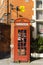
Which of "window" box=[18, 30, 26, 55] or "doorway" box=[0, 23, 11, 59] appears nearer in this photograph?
"window" box=[18, 30, 26, 55]

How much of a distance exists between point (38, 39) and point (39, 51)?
2.09 feet

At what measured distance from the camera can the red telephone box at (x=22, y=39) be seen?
13.2 metres

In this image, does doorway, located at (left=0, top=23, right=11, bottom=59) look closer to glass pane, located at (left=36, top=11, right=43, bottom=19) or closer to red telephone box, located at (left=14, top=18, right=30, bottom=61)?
glass pane, located at (left=36, top=11, right=43, bottom=19)

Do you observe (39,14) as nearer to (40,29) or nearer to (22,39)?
(40,29)

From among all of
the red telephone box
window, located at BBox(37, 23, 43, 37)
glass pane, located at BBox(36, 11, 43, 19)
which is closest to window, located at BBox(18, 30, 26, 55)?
the red telephone box

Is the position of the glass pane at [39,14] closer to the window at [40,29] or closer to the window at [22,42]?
the window at [40,29]

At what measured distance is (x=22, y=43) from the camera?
44.2ft

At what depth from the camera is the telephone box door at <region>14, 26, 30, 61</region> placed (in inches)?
523

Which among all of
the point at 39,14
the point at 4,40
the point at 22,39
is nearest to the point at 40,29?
the point at 39,14

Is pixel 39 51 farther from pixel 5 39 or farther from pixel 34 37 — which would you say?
pixel 5 39

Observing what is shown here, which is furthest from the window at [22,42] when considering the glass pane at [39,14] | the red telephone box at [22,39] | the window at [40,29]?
the glass pane at [39,14]

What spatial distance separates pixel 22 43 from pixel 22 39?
191mm

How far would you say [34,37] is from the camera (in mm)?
15039

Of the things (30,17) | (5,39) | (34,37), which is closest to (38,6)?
(30,17)
